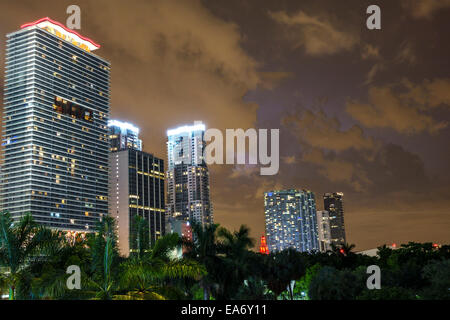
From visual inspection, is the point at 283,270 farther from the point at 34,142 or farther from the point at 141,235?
the point at 34,142

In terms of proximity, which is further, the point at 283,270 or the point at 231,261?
the point at 283,270

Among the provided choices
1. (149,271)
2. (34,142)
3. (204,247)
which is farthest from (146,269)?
(34,142)

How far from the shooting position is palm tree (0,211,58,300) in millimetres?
18984

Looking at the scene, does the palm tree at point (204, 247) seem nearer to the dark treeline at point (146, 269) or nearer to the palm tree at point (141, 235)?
the dark treeline at point (146, 269)

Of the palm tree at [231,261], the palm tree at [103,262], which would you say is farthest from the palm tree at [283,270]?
the palm tree at [103,262]

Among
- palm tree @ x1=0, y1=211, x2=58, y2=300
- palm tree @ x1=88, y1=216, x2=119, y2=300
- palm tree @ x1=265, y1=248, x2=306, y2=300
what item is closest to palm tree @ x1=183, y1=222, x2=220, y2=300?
palm tree @ x1=265, y1=248, x2=306, y2=300

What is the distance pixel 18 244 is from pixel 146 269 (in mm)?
5461

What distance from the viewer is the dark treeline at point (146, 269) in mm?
19016

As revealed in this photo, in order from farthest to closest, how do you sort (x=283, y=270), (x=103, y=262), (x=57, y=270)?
(x=283, y=270) < (x=103, y=262) < (x=57, y=270)

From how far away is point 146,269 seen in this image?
1914cm
